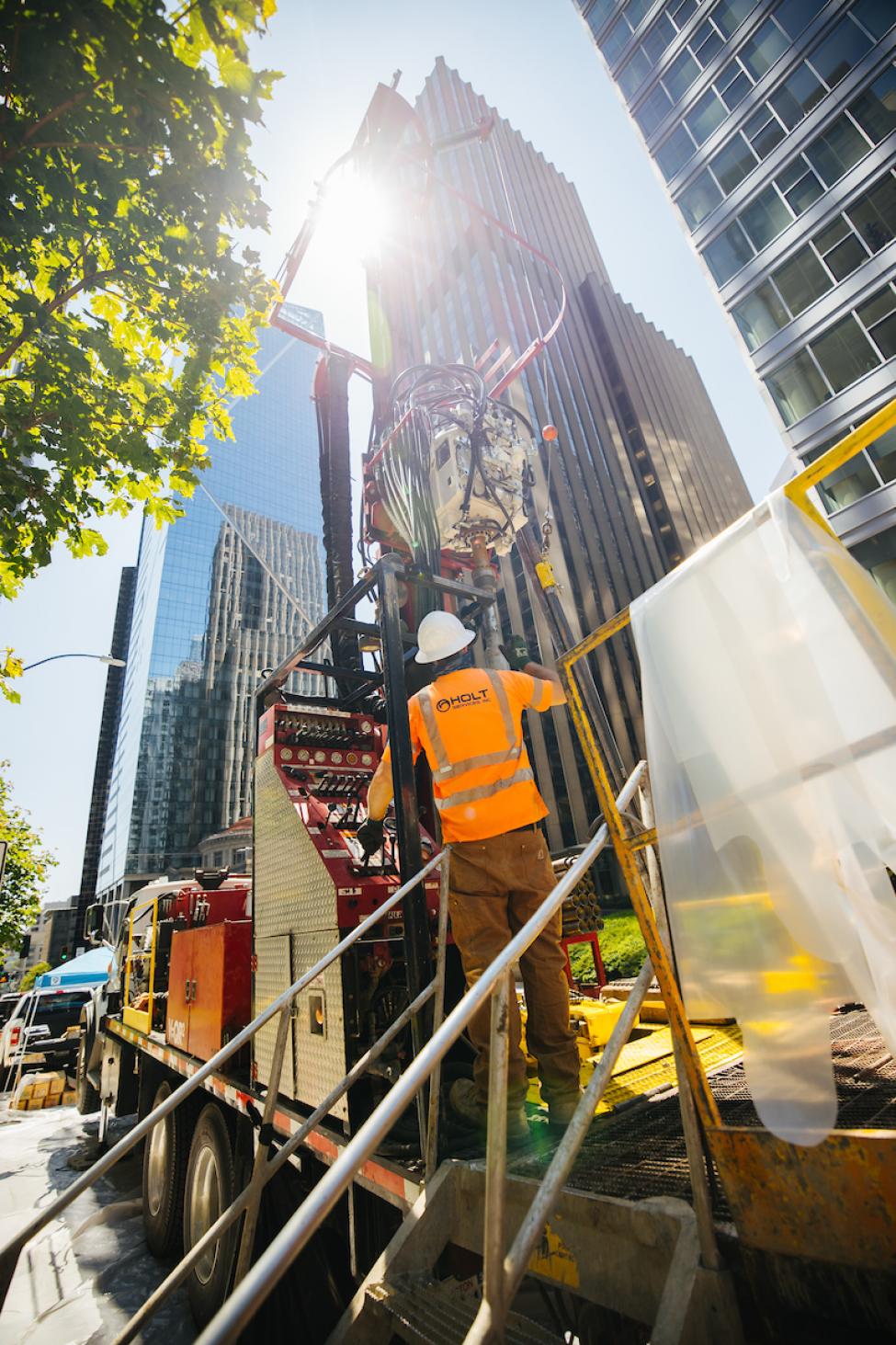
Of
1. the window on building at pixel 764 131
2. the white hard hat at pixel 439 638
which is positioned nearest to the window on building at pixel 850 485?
the window on building at pixel 764 131

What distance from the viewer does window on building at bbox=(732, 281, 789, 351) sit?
71.8 ft

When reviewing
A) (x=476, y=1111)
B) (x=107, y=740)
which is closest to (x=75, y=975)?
(x=476, y=1111)

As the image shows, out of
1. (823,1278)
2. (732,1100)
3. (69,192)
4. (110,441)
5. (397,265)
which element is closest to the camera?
(823,1278)

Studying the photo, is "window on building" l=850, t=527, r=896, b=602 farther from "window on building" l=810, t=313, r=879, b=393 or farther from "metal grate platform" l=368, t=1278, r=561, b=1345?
"metal grate platform" l=368, t=1278, r=561, b=1345

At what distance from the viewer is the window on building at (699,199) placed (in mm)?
23344

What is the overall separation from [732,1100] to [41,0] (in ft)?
20.7

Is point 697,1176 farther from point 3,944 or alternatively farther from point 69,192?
point 3,944

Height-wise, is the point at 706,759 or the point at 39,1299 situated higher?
the point at 706,759

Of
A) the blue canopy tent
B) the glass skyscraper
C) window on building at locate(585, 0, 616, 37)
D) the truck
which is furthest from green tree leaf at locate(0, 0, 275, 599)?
the glass skyscraper

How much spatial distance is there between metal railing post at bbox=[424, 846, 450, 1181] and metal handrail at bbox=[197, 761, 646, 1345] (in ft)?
1.38

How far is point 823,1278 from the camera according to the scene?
1422mm

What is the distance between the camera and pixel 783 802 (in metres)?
1.61

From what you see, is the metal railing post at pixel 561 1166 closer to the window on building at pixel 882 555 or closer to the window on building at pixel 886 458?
the window on building at pixel 882 555

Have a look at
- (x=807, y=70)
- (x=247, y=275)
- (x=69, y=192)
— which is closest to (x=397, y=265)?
(x=247, y=275)
